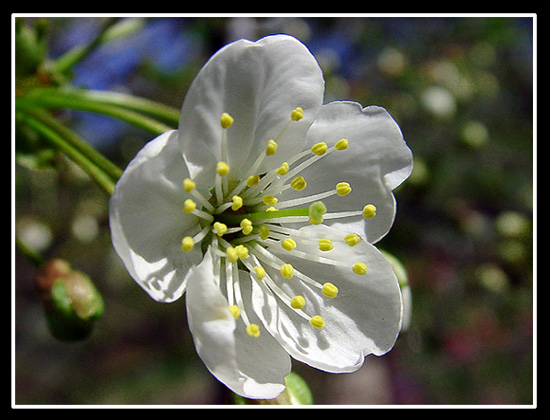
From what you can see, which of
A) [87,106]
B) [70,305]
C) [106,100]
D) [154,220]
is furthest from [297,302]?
[106,100]

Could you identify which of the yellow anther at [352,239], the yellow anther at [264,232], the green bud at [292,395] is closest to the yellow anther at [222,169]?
the yellow anther at [264,232]

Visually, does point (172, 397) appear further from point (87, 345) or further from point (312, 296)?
point (312, 296)

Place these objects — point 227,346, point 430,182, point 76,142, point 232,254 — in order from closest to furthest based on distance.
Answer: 1. point 227,346
2. point 232,254
3. point 76,142
4. point 430,182

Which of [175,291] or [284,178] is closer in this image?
[175,291]

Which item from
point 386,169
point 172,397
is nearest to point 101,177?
point 386,169

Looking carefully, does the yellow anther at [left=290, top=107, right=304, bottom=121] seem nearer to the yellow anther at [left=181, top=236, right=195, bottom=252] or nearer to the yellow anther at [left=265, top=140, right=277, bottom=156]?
Result: the yellow anther at [left=265, top=140, right=277, bottom=156]

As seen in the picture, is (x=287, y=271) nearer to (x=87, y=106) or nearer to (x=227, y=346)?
(x=227, y=346)

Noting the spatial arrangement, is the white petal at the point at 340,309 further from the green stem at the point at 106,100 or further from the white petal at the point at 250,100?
the green stem at the point at 106,100
